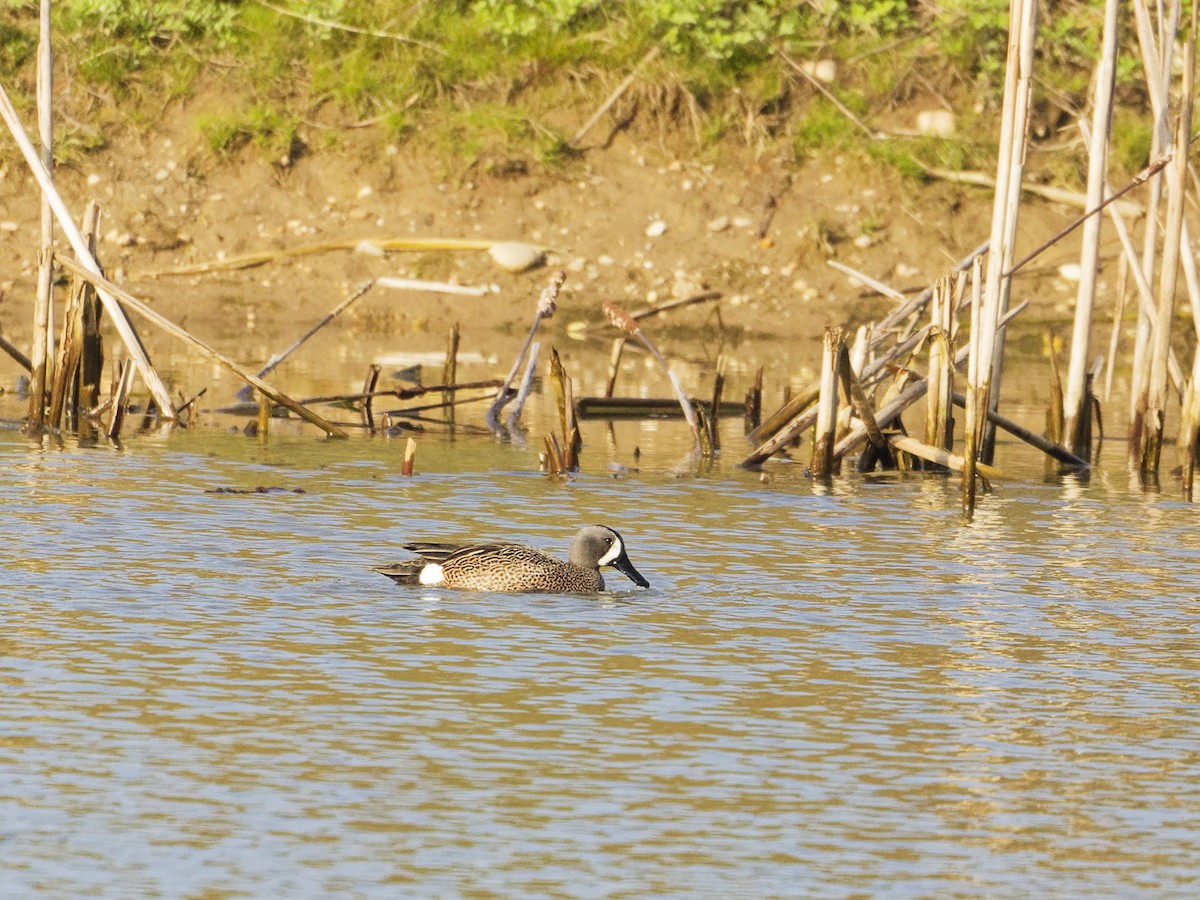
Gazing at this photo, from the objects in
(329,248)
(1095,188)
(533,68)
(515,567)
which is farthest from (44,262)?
(533,68)

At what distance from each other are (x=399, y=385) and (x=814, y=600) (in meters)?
7.61

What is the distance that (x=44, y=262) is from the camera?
13.1 metres

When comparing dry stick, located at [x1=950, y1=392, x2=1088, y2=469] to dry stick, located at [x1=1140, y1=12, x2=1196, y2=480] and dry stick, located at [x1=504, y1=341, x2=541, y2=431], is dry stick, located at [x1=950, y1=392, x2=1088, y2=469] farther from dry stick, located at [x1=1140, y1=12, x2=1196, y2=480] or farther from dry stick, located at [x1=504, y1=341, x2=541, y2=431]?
dry stick, located at [x1=504, y1=341, x2=541, y2=431]

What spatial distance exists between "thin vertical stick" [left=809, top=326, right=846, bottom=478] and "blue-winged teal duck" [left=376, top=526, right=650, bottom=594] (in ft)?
9.49

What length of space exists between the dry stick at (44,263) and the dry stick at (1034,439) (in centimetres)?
545

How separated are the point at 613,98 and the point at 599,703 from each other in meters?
15.2

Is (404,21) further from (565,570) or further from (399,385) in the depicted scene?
(565,570)

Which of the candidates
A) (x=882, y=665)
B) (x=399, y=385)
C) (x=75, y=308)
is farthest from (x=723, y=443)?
(x=882, y=665)

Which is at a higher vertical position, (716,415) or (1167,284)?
(1167,284)

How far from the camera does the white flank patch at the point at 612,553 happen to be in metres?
9.09

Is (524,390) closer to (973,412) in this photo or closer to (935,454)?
(935,454)

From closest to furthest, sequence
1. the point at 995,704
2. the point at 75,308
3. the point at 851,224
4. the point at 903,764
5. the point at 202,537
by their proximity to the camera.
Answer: the point at 903,764 < the point at 995,704 < the point at 202,537 < the point at 75,308 < the point at 851,224

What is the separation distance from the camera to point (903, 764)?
253 inches

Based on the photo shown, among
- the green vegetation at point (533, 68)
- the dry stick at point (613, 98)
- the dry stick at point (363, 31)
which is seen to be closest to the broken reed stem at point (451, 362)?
the green vegetation at point (533, 68)
